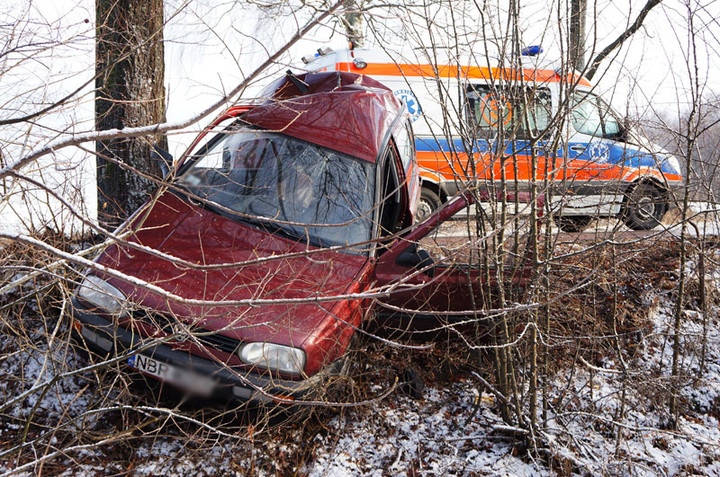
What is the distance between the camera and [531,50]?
3508 millimetres

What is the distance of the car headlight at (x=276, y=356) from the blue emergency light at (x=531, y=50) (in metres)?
2.34

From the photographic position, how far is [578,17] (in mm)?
3352

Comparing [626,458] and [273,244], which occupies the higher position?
[273,244]

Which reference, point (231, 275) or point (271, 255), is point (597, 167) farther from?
point (231, 275)

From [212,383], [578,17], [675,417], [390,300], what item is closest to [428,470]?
[390,300]

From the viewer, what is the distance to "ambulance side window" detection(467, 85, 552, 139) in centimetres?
313

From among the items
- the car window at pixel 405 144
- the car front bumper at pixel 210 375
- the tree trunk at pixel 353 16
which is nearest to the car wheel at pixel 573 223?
the car window at pixel 405 144

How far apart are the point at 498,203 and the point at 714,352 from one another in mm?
3329

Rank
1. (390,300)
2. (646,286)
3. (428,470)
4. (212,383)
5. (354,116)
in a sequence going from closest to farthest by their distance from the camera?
(212,383)
(428,470)
(390,300)
(354,116)
(646,286)

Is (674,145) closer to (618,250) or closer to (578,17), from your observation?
(618,250)

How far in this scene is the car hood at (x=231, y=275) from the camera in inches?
111

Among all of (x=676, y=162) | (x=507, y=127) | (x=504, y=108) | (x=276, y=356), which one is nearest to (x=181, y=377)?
(x=276, y=356)

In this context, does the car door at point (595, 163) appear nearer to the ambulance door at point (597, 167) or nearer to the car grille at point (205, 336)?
the ambulance door at point (597, 167)

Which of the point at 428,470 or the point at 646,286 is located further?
the point at 646,286
